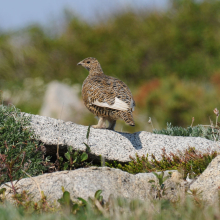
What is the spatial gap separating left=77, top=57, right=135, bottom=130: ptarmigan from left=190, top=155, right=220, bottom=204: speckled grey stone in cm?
138

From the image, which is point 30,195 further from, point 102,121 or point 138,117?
point 138,117

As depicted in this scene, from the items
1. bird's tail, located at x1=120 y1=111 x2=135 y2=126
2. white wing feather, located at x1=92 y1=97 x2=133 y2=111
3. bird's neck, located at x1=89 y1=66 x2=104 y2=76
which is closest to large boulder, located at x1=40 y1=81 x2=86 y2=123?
bird's neck, located at x1=89 y1=66 x2=104 y2=76

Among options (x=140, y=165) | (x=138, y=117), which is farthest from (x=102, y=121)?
(x=138, y=117)

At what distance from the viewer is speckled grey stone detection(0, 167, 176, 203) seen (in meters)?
4.03

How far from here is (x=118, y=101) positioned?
5.80 metres

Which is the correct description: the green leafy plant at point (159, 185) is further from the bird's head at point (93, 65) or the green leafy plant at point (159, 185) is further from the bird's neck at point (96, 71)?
the bird's head at point (93, 65)

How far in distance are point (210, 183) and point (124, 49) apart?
15935 millimetres

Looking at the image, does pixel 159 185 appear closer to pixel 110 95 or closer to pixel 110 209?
pixel 110 209

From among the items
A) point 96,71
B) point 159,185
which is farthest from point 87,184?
point 96,71

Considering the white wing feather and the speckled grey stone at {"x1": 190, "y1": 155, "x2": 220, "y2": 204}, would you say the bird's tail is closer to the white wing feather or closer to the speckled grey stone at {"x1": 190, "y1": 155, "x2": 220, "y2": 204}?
the white wing feather

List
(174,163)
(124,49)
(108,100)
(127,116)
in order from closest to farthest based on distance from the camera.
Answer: (174,163) → (127,116) → (108,100) → (124,49)

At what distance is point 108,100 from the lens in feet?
19.3

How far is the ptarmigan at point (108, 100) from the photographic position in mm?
5715

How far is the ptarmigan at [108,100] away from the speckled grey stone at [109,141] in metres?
0.33
